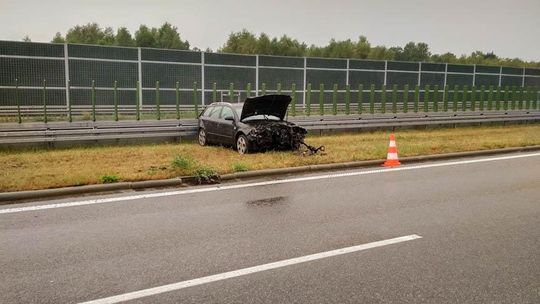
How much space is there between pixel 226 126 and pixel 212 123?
32.1 inches

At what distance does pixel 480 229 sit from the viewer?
6500 millimetres

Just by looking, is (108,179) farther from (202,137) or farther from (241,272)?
(202,137)

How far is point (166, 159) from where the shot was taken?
1213cm

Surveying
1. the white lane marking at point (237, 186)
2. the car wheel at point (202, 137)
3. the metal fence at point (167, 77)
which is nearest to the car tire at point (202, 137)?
the car wheel at point (202, 137)

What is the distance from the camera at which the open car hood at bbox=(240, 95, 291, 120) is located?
13438 millimetres

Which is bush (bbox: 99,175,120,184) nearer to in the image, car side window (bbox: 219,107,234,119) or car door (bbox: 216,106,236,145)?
car door (bbox: 216,106,236,145)

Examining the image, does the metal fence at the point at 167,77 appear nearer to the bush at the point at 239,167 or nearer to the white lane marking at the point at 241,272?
the bush at the point at 239,167

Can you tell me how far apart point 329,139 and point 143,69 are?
14129mm

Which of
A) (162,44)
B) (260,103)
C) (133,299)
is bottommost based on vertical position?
(133,299)

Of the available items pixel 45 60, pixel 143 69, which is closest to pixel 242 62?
pixel 143 69

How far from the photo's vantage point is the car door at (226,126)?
13711 millimetres

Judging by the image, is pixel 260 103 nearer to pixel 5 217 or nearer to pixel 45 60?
pixel 5 217

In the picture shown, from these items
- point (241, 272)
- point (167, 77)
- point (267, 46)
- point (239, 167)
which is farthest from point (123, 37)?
point (241, 272)

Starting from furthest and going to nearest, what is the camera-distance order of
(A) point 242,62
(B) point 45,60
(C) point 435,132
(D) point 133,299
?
(A) point 242,62, (B) point 45,60, (C) point 435,132, (D) point 133,299
